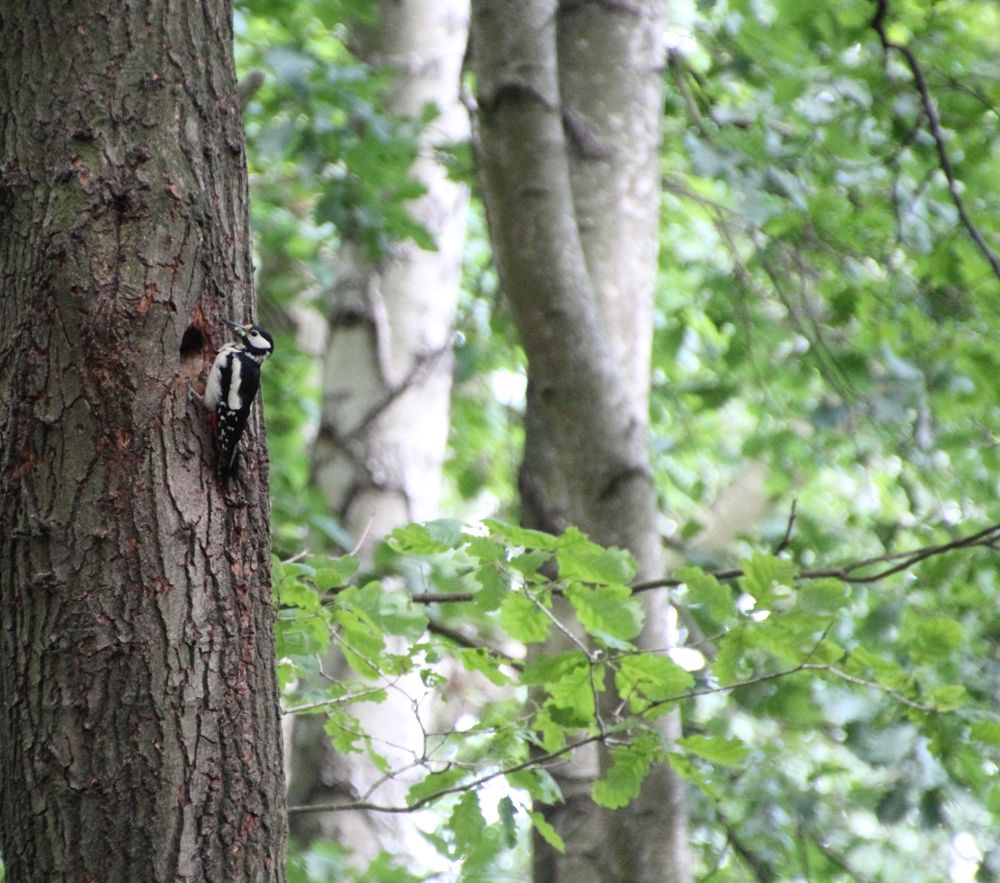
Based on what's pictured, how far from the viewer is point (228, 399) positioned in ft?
6.79

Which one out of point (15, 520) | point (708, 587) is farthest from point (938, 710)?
point (15, 520)

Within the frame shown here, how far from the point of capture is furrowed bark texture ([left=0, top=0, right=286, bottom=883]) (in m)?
1.76

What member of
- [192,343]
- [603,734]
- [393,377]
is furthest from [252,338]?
[393,377]

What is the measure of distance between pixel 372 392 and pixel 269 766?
304 centimetres

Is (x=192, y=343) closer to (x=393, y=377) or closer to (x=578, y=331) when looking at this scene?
(x=578, y=331)

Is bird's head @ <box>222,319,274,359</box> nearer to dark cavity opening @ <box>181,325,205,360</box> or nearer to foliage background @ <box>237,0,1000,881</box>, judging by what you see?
dark cavity opening @ <box>181,325,205,360</box>

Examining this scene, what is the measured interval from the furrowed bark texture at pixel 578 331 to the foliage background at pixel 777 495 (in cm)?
19

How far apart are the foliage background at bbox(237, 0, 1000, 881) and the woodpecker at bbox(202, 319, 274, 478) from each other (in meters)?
0.49

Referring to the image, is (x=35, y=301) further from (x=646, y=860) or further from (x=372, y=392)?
(x=372, y=392)

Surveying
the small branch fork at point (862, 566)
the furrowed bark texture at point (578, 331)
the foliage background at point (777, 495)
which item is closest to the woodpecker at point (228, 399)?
the foliage background at point (777, 495)

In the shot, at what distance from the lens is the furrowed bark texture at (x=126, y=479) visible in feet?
5.78

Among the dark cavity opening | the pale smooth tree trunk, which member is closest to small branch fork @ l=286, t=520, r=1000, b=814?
the dark cavity opening

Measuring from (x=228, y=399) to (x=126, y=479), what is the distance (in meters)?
0.24

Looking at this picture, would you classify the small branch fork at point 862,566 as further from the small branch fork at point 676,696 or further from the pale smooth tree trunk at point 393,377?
the pale smooth tree trunk at point 393,377
